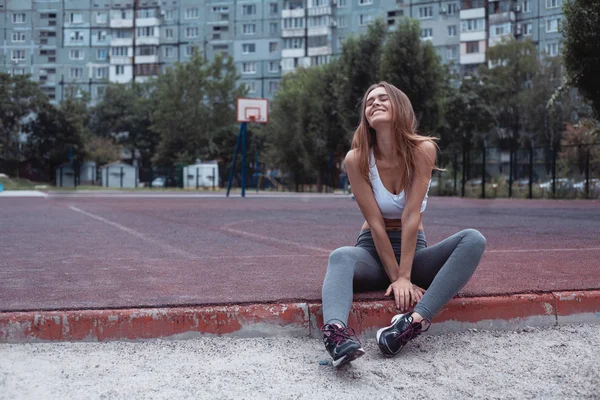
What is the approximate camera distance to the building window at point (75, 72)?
71581 millimetres

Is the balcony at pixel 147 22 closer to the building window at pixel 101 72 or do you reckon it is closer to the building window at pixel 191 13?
the building window at pixel 191 13

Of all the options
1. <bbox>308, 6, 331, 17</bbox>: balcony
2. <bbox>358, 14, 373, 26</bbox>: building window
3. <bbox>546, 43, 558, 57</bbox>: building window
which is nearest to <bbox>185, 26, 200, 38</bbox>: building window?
<bbox>308, 6, 331, 17</bbox>: balcony

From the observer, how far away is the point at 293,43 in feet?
234

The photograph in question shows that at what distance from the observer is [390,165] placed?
155 inches

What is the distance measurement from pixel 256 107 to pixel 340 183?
17.3 meters

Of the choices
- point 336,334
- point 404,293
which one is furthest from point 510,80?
point 336,334

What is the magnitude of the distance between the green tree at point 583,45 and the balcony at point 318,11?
170 ft

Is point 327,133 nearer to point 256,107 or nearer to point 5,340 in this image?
point 256,107

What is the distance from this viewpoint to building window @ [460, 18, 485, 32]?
2409 inches

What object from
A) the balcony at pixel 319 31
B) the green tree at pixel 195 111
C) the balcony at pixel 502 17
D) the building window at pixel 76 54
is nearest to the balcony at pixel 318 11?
the balcony at pixel 319 31

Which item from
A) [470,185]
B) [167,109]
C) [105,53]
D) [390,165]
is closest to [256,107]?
[470,185]

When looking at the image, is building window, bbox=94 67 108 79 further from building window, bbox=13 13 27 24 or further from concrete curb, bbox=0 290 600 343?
concrete curb, bbox=0 290 600 343

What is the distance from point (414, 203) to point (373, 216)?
24cm

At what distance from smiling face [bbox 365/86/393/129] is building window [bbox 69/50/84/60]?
72053 millimetres
